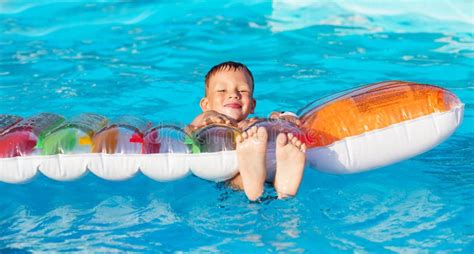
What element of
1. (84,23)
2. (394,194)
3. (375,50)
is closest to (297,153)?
(394,194)

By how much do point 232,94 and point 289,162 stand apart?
92 centimetres

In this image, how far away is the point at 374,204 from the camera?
4105 millimetres

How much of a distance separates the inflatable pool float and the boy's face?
22.2 inches

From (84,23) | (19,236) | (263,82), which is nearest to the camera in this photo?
(19,236)

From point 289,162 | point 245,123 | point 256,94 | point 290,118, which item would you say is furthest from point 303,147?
point 256,94

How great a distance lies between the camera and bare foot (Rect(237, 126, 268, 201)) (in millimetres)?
3748

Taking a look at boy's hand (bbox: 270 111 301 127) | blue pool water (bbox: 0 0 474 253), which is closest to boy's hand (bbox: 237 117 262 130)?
boy's hand (bbox: 270 111 301 127)

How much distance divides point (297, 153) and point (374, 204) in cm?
61

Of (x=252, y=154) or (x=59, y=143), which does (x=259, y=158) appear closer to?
(x=252, y=154)

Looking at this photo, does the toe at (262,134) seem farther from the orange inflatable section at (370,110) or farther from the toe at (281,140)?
the orange inflatable section at (370,110)

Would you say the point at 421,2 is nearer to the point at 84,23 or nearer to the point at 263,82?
the point at 263,82

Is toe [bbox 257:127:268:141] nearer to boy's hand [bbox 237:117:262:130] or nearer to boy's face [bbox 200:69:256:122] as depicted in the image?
boy's hand [bbox 237:117:262:130]

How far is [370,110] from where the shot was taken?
403 cm

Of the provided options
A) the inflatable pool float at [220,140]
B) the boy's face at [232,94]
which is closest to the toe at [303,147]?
the inflatable pool float at [220,140]
